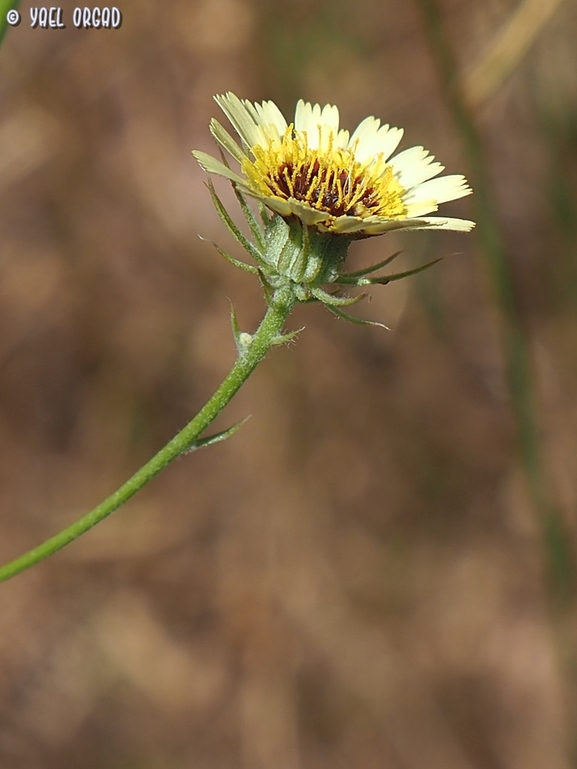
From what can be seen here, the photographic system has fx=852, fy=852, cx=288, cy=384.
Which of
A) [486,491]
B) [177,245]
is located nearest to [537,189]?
[486,491]

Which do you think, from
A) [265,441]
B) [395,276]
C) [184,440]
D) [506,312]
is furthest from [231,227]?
[265,441]

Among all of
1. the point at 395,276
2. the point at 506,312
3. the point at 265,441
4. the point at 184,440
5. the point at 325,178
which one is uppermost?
the point at 265,441

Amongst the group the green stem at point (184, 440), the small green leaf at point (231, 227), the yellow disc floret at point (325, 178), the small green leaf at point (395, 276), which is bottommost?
the green stem at point (184, 440)

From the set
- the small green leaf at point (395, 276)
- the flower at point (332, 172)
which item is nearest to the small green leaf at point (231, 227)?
the flower at point (332, 172)

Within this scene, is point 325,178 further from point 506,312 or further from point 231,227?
point 506,312

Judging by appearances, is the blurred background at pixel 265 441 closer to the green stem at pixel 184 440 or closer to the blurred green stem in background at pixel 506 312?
the blurred green stem in background at pixel 506 312

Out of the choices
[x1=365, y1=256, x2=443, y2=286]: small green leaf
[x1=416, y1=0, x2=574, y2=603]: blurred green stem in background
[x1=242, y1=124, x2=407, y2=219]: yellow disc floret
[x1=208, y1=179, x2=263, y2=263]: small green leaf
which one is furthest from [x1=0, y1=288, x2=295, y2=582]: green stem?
[x1=416, y1=0, x2=574, y2=603]: blurred green stem in background
